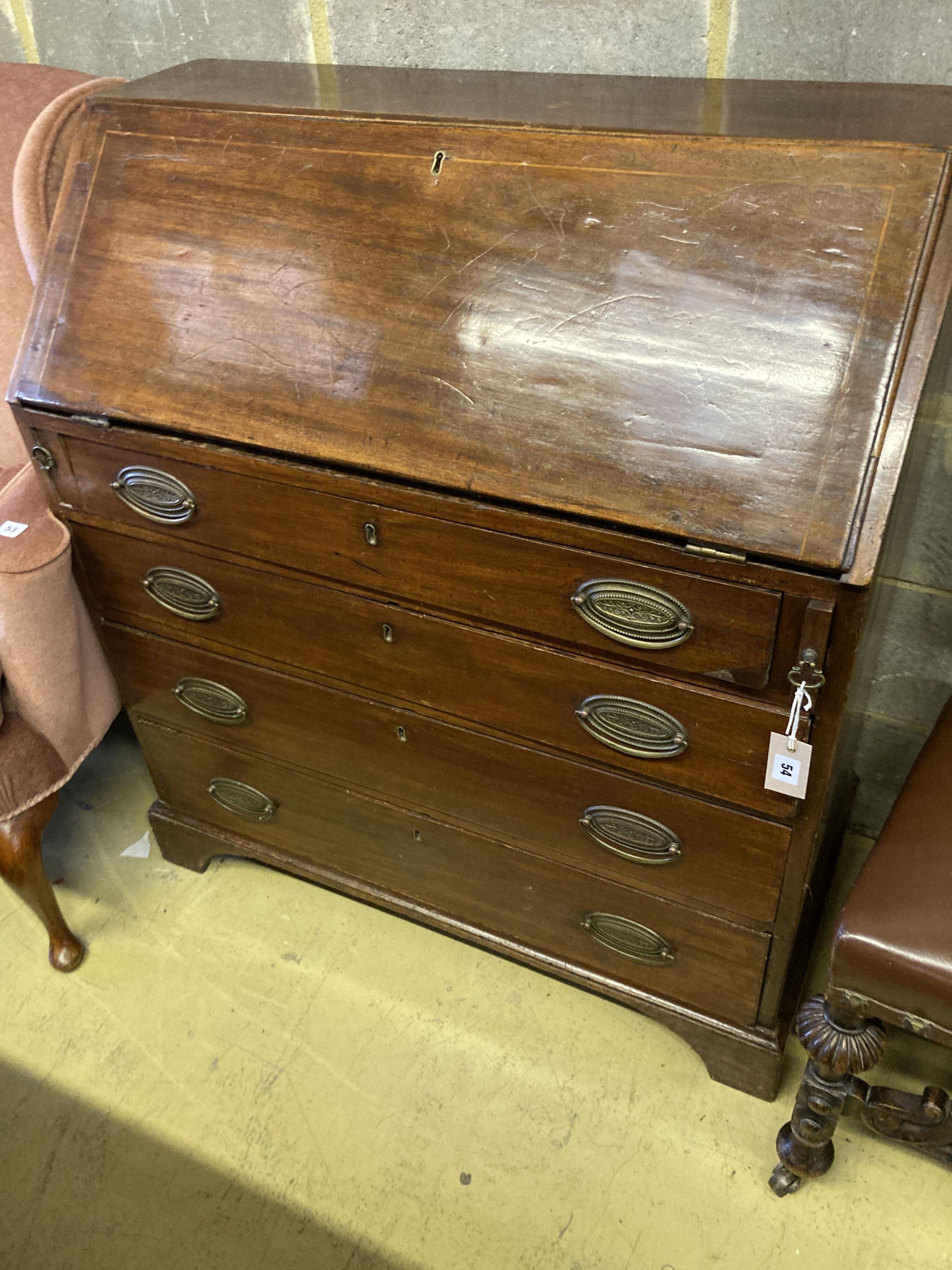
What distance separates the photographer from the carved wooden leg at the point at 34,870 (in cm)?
148

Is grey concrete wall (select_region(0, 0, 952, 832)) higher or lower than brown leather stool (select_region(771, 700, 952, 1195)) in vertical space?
higher

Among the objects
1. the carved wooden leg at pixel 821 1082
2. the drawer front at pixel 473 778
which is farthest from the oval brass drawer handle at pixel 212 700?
the carved wooden leg at pixel 821 1082

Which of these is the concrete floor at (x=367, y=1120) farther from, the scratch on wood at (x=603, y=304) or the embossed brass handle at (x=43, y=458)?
the scratch on wood at (x=603, y=304)

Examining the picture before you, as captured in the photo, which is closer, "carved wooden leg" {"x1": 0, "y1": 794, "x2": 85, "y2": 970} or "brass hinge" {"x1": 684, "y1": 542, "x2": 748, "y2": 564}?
"brass hinge" {"x1": 684, "y1": 542, "x2": 748, "y2": 564}

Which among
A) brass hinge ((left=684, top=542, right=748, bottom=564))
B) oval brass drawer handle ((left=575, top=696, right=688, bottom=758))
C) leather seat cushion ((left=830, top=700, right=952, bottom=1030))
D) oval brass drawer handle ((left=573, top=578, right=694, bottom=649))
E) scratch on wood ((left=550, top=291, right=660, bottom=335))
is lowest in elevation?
leather seat cushion ((left=830, top=700, right=952, bottom=1030))

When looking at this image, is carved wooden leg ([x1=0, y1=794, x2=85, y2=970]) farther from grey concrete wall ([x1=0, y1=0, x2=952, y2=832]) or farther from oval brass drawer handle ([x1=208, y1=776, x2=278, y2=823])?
grey concrete wall ([x1=0, y1=0, x2=952, y2=832])

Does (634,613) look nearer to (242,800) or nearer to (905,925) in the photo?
(905,925)

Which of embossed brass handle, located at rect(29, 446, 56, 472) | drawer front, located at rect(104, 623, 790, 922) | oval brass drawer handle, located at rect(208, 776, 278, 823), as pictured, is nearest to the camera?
drawer front, located at rect(104, 623, 790, 922)

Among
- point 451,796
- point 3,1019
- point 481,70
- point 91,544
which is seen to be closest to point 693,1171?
point 451,796

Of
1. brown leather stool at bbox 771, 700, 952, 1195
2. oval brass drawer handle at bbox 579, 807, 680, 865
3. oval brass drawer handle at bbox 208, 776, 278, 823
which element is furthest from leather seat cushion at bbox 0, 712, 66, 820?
brown leather stool at bbox 771, 700, 952, 1195

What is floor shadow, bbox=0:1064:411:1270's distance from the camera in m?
1.31

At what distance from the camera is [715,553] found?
3.02 ft

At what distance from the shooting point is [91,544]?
137cm

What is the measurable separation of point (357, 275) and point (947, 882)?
0.89 metres
